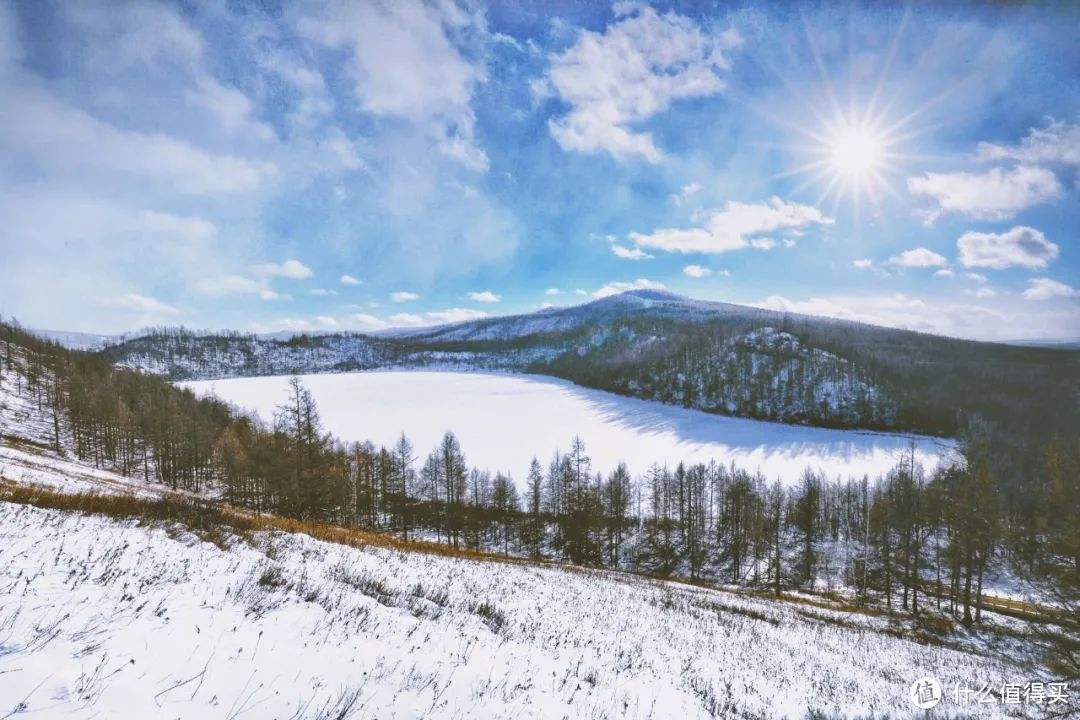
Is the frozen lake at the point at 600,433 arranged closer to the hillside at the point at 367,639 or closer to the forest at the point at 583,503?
the forest at the point at 583,503

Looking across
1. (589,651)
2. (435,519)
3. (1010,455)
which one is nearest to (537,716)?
(589,651)

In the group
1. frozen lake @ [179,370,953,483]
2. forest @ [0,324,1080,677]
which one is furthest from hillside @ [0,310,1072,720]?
frozen lake @ [179,370,953,483]

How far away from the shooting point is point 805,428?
157 meters

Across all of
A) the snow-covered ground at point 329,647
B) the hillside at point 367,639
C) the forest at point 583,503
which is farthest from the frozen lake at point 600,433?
the snow-covered ground at point 329,647

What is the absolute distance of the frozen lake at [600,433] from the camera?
353 feet

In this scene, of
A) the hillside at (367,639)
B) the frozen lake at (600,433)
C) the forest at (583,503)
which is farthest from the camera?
the frozen lake at (600,433)

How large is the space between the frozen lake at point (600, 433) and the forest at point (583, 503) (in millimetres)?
12042

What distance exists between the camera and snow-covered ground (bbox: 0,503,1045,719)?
4973 millimetres

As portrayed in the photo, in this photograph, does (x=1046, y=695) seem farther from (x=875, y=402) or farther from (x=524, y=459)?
(x=875, y=402)

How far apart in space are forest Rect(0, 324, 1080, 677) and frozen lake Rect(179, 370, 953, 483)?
12042 millimetres

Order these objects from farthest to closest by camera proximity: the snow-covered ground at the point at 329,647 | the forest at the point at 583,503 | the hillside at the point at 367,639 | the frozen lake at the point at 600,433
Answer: the frozen lake at the point at 600,433 → the forest at the point at 583,503 → the hillside at the point at 367,639 → the snow-covered ground at the point at 329,647

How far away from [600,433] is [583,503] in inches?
3127

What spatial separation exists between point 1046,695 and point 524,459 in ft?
302

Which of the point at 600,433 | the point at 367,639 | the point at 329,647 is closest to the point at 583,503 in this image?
the point at 367,639
